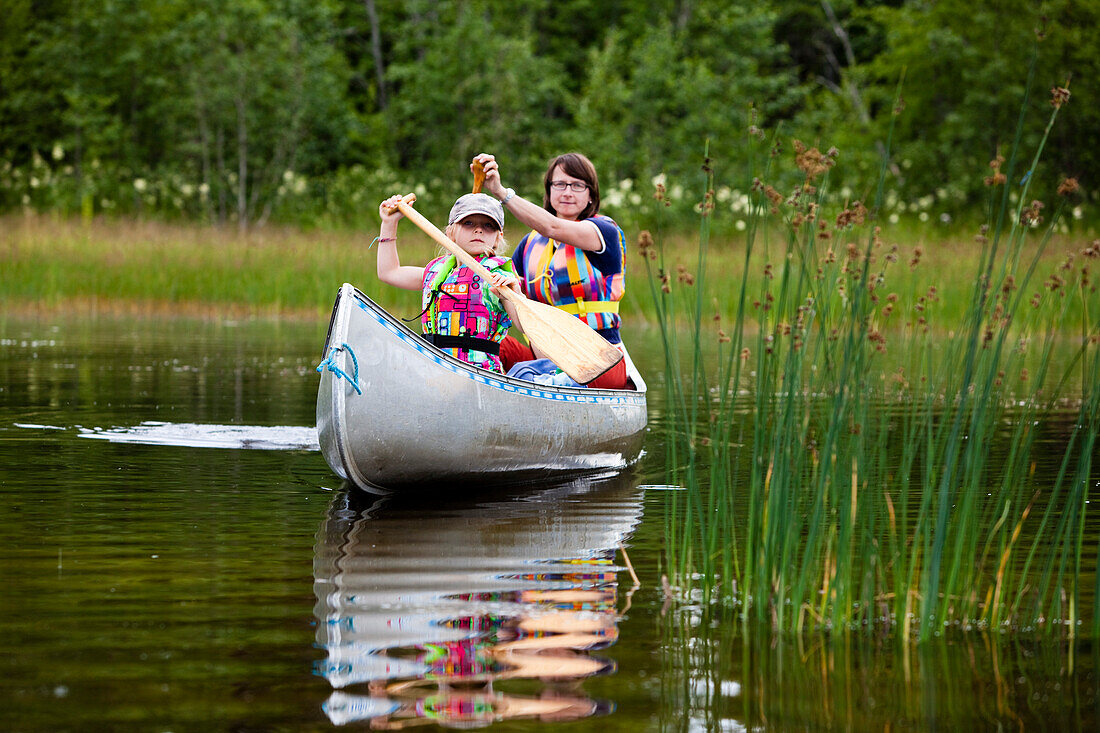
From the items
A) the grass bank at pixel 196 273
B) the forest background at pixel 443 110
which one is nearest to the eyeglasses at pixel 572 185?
the grass bank at pixel 196 273

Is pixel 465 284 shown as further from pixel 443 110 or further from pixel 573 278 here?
pixel 443 110

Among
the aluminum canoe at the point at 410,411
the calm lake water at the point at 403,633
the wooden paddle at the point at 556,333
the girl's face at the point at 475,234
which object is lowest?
the calm lake water at the point at 403,633

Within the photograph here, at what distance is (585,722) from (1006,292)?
56.9 inches

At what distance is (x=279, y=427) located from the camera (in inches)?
284

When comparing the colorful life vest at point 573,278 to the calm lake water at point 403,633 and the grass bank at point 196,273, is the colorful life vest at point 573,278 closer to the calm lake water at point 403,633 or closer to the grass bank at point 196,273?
the calm lake water at point 403,633

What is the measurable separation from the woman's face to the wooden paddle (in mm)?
439

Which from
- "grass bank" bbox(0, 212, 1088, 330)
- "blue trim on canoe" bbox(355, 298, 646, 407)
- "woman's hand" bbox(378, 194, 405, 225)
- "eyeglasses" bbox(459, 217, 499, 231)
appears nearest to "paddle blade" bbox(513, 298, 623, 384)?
"blue trim on canoe" bbox(355, 298, 646, 407)

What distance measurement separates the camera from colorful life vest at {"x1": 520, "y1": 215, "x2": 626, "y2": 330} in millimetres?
5965

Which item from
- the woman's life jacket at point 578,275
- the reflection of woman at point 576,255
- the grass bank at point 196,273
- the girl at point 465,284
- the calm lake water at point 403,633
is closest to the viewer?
the calm lake water at point 403,633

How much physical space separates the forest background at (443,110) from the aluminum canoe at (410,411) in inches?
488

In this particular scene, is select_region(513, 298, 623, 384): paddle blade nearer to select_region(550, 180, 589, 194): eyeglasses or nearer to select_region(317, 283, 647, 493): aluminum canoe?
select_region(317, 283, 647, 493): aluminum canoe

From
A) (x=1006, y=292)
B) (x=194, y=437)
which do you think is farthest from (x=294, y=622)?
(x=194, y=437)

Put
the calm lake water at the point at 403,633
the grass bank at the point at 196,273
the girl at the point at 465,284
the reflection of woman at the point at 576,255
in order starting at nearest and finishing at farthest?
the calm lake water at the point at 403,633 < the girl at the point at 465,284 < the reflection of woman at the point at 576,255 < the grass bank at the point at 196,273

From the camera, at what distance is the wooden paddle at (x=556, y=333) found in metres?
5.32
